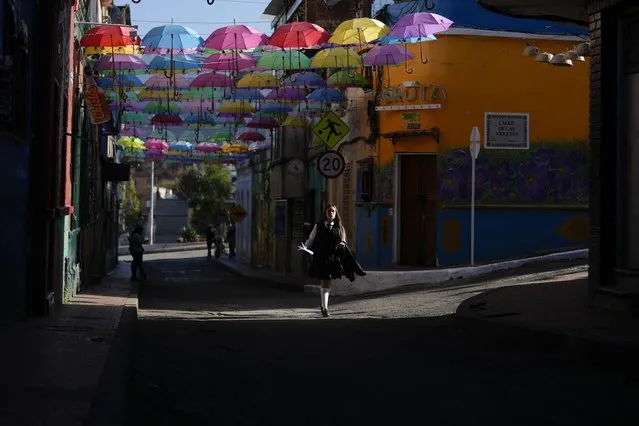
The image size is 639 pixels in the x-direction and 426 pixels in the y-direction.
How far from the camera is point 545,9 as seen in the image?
1523cm

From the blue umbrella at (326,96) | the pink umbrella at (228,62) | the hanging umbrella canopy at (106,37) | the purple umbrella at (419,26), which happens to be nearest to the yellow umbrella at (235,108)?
the blue umbrella at (326,96)

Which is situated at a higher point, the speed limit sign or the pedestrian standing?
the speed limit sign

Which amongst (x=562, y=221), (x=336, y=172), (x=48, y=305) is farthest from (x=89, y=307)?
(x=562, y=221)

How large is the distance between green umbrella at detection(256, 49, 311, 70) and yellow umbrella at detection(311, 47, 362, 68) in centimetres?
28

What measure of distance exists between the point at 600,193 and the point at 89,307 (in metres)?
7.71

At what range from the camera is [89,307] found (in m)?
15.4

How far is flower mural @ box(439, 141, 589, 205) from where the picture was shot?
78.9ft

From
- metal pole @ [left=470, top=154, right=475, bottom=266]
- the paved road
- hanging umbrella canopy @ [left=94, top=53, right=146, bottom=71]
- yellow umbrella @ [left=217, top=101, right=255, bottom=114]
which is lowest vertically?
the paved road

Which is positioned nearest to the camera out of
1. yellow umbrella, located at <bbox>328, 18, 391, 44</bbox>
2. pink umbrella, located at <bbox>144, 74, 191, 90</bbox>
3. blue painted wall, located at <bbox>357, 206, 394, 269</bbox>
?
yellow umbrella, located at <bbox>328, 18, 391, 44</bbox>

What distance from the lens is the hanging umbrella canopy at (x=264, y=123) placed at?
3169 cm

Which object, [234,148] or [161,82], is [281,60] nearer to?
[161,82]

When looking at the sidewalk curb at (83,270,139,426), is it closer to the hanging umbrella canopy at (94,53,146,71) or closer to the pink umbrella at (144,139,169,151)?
the hanging umbrella canopy at (94,53,146,71)

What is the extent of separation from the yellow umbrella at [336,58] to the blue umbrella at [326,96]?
4.76m

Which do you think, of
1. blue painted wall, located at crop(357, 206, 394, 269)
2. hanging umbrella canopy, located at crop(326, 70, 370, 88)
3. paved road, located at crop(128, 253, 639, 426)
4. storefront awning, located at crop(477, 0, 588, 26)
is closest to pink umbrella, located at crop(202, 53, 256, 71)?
hanging umbrella canopy, located at crop(326, 70, 370, 88)
